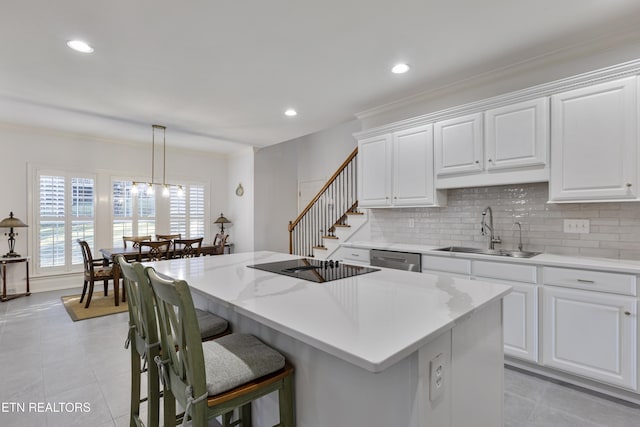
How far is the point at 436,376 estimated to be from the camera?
3.49 feet

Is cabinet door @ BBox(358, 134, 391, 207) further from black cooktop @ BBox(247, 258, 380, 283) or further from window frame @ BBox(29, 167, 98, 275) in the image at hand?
window frame @ BBox(29, 167, 98, 275)

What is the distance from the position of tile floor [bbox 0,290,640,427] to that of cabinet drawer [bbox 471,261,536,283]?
2.54 ft

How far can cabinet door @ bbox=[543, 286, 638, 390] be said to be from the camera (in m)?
2.07

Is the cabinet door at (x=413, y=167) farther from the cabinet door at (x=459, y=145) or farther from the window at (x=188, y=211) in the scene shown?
the window at (x=188, y=211)

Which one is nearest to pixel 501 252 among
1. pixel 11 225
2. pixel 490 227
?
pixel 490 227

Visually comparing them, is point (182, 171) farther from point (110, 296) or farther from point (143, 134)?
point (110, 296)

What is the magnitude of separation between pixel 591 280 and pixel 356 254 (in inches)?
84.4

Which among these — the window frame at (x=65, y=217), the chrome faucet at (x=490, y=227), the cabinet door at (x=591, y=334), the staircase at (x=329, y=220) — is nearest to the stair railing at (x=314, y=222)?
the staircase at (x=329, y=220)

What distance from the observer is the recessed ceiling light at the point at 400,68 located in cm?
293

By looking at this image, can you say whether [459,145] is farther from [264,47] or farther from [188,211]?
[188,211]

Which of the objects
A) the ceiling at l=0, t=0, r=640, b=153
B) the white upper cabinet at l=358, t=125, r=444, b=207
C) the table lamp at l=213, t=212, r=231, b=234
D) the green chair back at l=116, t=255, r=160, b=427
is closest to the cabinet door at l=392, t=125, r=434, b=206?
the white upper cabinet at l=358, t=125, r=444, b=207

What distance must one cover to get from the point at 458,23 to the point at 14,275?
6798 millimetres

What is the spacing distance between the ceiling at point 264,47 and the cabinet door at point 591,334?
1.97 m

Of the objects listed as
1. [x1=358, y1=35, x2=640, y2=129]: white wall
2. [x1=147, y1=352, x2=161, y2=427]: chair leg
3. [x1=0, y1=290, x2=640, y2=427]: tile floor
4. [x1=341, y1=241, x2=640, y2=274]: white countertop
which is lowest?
[x1=0, y1=290, x2=640, y2=427]: tile floor
